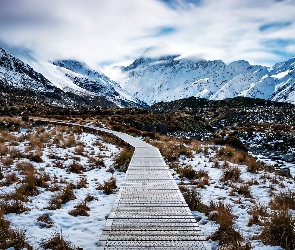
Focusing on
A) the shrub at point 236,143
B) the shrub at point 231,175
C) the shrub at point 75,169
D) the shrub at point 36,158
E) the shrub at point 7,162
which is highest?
the shrub at point 236,143

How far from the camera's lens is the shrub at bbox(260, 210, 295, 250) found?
5594 millimetres

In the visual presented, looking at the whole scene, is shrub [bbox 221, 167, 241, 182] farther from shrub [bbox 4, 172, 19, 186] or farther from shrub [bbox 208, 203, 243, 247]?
shrub [bbox 4, 172, 19, 186]

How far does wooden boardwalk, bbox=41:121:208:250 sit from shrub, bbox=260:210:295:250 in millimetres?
1514

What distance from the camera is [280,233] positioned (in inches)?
229

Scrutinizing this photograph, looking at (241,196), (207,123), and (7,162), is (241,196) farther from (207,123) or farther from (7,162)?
(207,123)

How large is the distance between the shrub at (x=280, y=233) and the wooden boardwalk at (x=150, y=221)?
59.6 inches

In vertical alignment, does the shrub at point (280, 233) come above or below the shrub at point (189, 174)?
below

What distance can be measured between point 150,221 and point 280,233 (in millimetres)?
2604

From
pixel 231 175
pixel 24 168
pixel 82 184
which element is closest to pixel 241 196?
pixel 231 175

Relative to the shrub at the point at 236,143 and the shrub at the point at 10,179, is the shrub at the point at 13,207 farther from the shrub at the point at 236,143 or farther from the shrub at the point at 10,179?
the shrub at the point at 236,143

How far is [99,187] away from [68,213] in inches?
97.8

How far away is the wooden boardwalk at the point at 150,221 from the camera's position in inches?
195

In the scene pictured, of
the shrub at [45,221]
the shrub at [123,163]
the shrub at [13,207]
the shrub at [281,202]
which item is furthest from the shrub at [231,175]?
the shrub at [13,207]

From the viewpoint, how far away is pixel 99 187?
988 cm
